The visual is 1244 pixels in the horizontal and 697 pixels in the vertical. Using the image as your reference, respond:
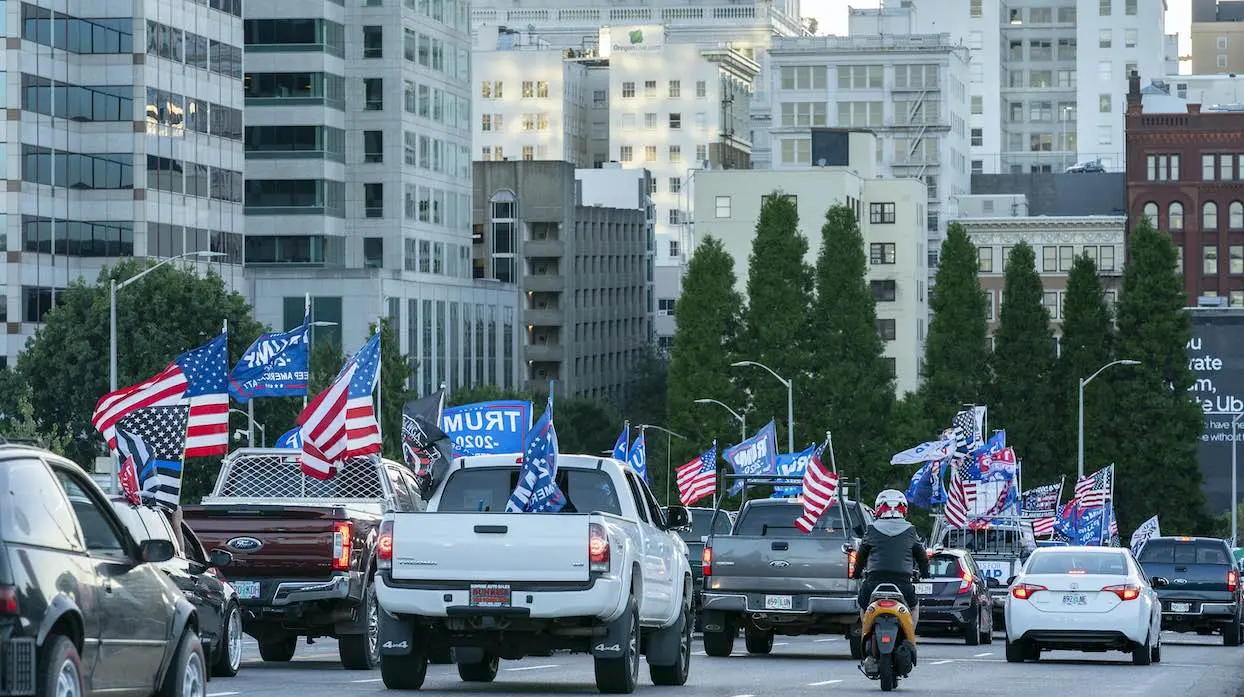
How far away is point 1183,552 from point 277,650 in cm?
1795

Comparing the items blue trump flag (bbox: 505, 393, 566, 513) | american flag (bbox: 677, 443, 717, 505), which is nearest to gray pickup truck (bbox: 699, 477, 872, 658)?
blue trump flag (bbox: 505, 393, 566, 513)

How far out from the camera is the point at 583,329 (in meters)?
163

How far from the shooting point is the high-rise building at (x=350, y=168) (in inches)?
4309

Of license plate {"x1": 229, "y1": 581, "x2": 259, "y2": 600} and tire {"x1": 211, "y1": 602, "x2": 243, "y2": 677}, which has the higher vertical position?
license plate {"x1": 229, "y1": 581, "x2": 259, "y2": 600}

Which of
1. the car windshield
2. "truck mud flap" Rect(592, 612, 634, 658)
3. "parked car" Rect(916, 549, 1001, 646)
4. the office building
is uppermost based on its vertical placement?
the office building

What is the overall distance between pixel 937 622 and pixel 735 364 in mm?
51757

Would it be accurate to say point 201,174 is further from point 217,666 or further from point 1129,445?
point 217,666

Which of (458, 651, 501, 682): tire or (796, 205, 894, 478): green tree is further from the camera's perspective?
(796, 205, 894, 478): green tree

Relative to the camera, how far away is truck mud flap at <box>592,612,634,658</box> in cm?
1939

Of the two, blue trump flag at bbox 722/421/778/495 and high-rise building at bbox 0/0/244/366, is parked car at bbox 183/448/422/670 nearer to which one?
blue trump flag at bbox 722/421/778/495

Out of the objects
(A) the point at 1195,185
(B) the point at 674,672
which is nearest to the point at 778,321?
(B) the point at 674,672

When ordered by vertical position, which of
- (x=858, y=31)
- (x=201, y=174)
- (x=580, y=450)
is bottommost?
(x=580, y=450)

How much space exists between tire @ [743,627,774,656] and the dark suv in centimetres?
1500

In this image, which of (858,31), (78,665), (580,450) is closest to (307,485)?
(78,665)
